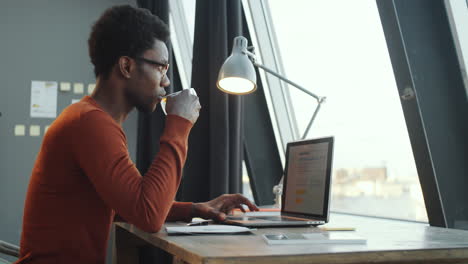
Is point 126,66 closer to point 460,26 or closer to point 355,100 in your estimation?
point 460,26

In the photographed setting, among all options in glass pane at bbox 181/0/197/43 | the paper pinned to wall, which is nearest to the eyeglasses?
glass pane at bbox 181/0/197/43

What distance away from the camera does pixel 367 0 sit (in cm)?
210

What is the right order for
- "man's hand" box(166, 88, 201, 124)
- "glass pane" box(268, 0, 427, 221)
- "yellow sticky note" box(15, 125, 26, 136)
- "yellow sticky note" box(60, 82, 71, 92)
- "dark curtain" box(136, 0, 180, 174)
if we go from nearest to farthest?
"man's hand" box(166, 88, 201, 124) → "glass pane" box(268, 0, 427, 221) → "dark curtain" box(136, 0, 180, 174) → "yellow sticky note" box(15, 125, 26, 136) → "yellow sticky note" box(60, 82, 71, 92)

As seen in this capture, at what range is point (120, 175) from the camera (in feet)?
3.80

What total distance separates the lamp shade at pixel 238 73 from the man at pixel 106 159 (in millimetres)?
306

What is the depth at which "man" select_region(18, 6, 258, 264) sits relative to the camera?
1179mm

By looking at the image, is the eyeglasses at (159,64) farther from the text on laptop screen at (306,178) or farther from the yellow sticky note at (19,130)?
the yellow sticky note at (19,130)

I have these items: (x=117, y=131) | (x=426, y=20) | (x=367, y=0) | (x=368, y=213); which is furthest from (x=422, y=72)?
(x=117, y=131)

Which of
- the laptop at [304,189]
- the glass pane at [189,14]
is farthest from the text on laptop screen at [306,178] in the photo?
the glass pane at [189,14]

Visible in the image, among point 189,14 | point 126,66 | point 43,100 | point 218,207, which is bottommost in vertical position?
point 218,207

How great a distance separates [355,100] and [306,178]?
2.52 ft

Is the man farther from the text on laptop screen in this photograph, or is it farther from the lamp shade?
the text on laptop screen

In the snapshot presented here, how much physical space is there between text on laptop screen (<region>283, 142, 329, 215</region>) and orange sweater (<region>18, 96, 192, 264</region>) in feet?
1.58

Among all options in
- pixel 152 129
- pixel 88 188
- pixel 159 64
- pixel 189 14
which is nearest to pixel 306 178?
pixel 159 64
